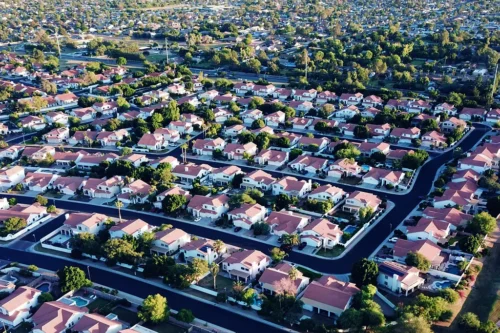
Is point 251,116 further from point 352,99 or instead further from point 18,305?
point 18,305

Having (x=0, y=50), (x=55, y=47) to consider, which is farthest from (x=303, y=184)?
(x=0, y=50)

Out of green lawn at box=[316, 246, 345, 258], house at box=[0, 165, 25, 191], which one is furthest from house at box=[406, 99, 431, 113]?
house at box=[0, 165, 25, 191]

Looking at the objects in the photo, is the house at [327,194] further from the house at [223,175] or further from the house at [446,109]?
the house at [446,109]

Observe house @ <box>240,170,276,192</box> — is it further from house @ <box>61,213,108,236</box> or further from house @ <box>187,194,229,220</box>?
house @ <box>61,213,108,236</box>

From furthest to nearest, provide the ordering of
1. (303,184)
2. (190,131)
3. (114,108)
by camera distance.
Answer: (114,108) → (190,131) → (303,184)

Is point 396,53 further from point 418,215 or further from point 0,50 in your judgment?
point 0,50

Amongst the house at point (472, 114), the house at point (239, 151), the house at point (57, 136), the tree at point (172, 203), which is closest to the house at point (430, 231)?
the tree at point (172, 203)

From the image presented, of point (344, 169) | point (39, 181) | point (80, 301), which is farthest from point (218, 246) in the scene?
point (39, 181)
